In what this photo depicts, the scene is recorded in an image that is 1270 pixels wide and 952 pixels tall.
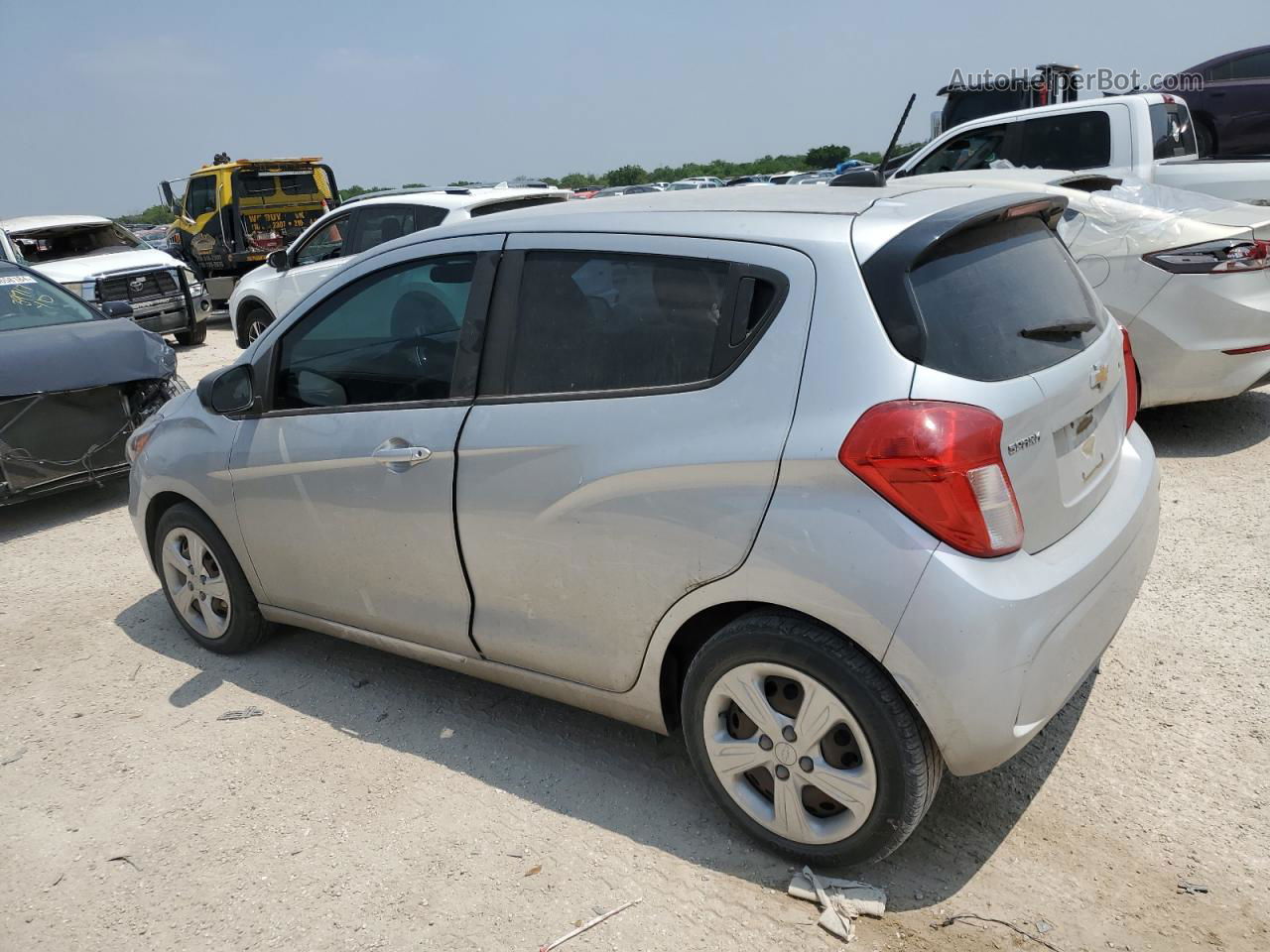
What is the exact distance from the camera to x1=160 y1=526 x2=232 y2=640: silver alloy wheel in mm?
4318

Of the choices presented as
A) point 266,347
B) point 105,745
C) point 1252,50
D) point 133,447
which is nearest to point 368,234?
point 133,447

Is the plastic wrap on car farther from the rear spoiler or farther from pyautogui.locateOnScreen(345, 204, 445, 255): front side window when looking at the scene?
pyautogui.locateOnScreen(345, 204, 445, 255): front side window

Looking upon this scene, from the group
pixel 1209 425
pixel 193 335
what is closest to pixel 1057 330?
pixel 1209 425

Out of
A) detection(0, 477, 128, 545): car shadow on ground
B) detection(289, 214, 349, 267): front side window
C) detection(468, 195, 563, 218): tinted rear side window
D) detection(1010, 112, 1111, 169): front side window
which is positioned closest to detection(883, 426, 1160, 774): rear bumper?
detection(0, 477, 128, 545): car shadow on ground

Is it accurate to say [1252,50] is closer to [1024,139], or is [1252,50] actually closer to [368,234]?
[1024,139]

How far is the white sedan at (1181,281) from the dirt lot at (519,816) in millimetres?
1646

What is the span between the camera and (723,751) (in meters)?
2.83

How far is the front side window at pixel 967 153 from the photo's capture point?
29.8 feet

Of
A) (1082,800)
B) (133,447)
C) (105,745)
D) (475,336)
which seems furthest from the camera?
(133,447)

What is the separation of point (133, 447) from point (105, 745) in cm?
146

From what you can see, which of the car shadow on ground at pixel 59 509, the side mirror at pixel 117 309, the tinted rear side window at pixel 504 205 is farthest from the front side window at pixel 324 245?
the car shadow on ground at pixel 59 509

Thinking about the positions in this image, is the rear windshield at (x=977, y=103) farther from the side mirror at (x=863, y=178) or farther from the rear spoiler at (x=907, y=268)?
the rear spoiler at (x=907, y=268)

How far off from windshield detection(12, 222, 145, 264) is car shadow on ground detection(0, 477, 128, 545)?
748cm

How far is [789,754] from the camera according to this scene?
8.86 ft
